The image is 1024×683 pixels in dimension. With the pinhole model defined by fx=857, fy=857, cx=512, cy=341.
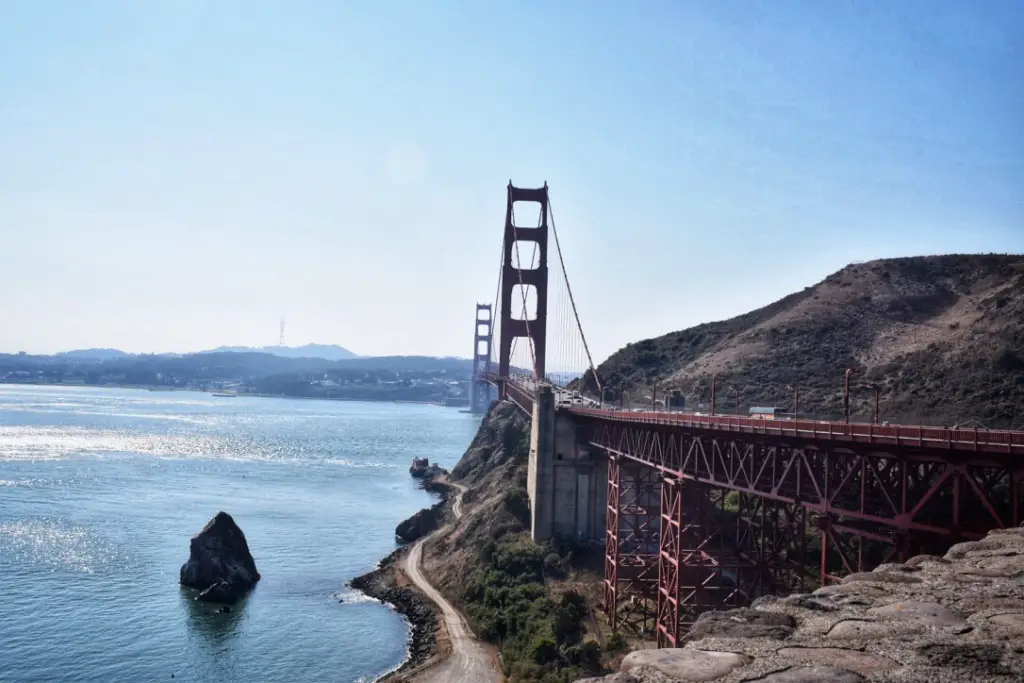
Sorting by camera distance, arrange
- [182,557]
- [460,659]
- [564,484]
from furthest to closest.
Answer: [182,557] < [564,484] < [460,659]

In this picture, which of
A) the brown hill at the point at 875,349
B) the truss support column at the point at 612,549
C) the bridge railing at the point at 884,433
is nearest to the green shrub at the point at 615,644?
the truss support column at the point at 612,549

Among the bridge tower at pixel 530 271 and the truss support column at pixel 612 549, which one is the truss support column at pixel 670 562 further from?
the bridge tower at pixel 530 271

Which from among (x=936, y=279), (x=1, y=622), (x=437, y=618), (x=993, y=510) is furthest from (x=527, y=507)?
(x=936, y=279)

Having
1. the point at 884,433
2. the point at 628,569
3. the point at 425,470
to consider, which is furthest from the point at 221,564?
the point at 425,470

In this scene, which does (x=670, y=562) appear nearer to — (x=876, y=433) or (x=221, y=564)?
(x=876, y=433)

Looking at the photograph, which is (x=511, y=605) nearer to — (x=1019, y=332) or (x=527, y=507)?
(x=527, y=507)
